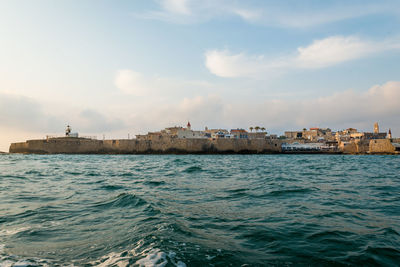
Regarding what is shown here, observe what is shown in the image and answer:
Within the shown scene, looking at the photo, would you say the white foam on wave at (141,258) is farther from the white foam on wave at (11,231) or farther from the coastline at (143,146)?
the coastline at (143,146)

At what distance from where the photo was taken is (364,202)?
584 cm

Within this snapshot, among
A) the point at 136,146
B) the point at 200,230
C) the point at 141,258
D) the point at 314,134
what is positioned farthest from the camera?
the point at 314,134

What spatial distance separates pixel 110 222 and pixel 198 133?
182 ft

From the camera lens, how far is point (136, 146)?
49.2m

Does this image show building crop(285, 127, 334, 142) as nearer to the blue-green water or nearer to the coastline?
the coastline

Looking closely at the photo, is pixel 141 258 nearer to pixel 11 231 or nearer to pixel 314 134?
pixel 11 231

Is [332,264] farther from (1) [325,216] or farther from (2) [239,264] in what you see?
(1) [325,216]

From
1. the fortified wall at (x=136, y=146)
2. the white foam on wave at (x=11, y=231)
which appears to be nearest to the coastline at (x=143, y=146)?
the fortified wall at (x=136, y=146)

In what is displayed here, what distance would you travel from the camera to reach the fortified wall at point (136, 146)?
49000mm

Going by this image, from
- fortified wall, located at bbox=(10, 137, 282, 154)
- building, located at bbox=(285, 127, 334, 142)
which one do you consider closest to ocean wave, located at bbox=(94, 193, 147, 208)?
fortified wall, located at bbox=(10, 137, 282, 154)

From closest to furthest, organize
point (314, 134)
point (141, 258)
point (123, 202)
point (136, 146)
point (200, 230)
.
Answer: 1. point (141, 258)
2. point (200, 230)
3. point (123, 202)
4. point (136, 146)
5. point (314, 134)

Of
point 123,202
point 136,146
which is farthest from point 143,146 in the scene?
point 123,202

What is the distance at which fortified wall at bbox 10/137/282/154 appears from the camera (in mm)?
49000

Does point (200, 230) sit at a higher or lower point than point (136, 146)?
lower
